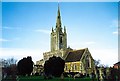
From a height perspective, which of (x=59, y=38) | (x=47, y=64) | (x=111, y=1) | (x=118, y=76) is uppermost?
(x=59, y=38)

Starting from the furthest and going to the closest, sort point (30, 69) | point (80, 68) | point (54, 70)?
point (80, 68) → point (30, 69) → point (54, 70)

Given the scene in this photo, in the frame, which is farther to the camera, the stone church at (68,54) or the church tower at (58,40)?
the church tower at (58,40)

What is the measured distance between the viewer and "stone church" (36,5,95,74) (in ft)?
60.0

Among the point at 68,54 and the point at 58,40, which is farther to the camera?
the point at 58,40

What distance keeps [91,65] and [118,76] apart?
975 cm

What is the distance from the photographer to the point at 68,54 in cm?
2131

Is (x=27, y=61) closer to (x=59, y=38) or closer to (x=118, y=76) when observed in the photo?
(x=118, y=76)

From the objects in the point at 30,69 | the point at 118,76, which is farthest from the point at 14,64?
the point at 118,76

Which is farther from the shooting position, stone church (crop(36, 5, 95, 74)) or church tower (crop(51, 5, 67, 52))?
church tower (crop(51, 5, 67, 52))

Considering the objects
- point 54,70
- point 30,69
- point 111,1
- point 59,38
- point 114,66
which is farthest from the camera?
point 59,38

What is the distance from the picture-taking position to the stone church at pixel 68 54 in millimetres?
18281

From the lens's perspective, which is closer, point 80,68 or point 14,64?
point 14,64

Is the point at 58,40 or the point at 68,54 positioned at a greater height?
the point at 58,40

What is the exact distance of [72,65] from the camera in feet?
62.6
